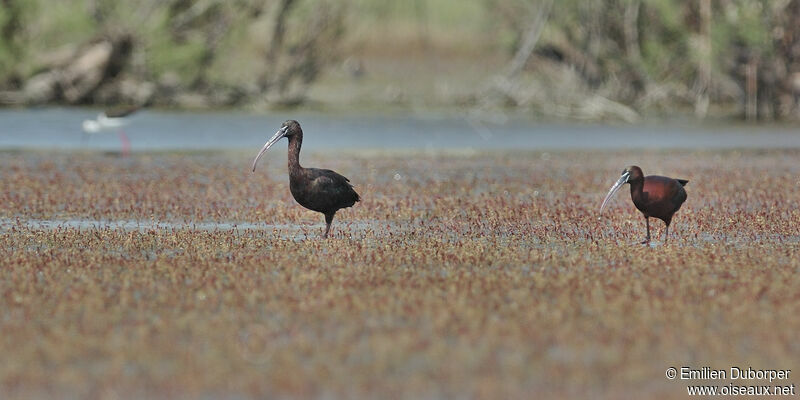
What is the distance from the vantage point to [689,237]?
13914 mm

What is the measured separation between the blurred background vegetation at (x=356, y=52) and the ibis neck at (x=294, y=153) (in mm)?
24499

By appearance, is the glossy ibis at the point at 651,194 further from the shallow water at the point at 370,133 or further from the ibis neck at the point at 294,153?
the shallow water at the point at 370,133

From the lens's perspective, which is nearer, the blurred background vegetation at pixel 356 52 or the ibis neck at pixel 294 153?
the ibis neck at pixel 294 153

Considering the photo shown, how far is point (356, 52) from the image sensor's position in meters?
44.3

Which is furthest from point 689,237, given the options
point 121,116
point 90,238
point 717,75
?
point 717,75

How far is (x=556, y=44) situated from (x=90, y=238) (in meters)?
30.8

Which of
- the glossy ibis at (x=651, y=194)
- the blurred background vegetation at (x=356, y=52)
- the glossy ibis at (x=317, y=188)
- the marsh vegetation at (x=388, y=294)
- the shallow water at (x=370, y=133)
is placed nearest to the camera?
the marsh vegetation at (x=388, y=294)

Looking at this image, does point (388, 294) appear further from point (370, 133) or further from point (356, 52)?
point (356, 52)

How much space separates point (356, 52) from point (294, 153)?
30.5 m

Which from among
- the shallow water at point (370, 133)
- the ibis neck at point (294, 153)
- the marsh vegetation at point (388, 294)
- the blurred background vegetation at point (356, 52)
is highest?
the blurred background vegetation at point (356, 52)

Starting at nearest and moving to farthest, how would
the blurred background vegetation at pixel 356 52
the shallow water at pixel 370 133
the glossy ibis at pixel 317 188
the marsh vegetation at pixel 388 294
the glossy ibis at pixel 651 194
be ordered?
the marsh vegetation at pixel 388 294, the glossy ibis at pixel 651 194, the glossy ibis at pixel 317 188, the shallow water at pixel 370 133, the blurred background vegetation at pixel 356 52

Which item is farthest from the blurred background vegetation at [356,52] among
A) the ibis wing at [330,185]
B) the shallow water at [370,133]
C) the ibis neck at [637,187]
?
the ibis neck at [637,187]

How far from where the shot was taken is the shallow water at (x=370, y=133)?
30.0 meters

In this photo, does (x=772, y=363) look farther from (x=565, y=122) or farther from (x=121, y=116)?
(x=565, y=122)
